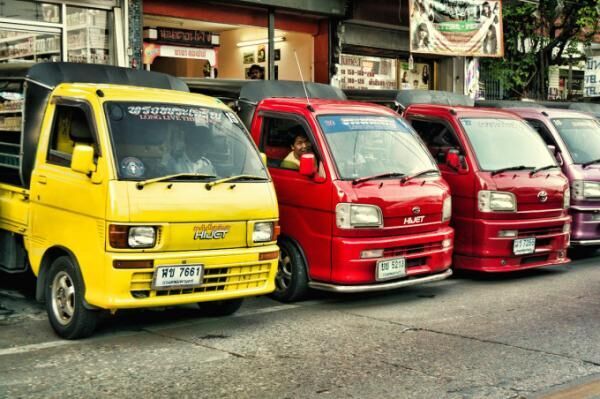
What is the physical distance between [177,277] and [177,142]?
4.05ft

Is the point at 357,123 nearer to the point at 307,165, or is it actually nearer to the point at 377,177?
the point at 377,177

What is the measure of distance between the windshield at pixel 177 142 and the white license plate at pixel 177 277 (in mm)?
753

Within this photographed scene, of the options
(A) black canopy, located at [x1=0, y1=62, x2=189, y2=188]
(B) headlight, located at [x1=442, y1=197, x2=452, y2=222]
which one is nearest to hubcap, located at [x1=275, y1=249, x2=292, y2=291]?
(B) headlight, located at [x1=442, y1=197, x2=452, y2=222]

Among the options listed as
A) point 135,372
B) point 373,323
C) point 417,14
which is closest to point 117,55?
point 417,14

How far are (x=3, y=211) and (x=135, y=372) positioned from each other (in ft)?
9.26

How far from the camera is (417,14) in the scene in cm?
1784

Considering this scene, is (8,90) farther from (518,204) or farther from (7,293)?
(518,204)

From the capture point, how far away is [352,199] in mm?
8062

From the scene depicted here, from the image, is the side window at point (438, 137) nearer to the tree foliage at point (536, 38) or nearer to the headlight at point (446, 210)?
the headlight at point (446, 210)

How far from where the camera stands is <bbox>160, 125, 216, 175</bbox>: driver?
6973 mm

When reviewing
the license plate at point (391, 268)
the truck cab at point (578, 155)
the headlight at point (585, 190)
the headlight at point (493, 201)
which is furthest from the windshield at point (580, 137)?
the license plate at point (391, 268)

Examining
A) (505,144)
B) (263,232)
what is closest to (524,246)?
(505,144)

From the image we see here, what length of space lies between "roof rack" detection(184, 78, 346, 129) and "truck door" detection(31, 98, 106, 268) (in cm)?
271

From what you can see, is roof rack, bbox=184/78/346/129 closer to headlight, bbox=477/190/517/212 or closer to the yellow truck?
the yellow truck
